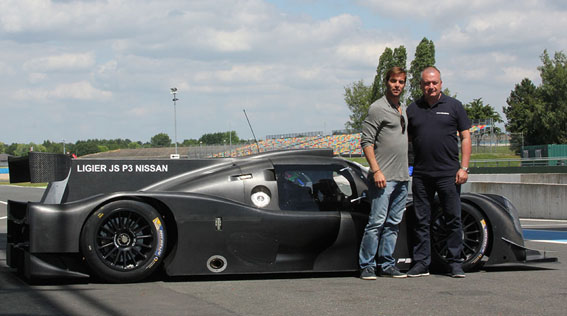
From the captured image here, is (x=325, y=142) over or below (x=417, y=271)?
→ over

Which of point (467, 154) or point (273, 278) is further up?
point (467, 154)

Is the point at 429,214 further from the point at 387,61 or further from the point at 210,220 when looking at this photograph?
the point at 387,61

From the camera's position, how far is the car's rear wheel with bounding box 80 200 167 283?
5.50m

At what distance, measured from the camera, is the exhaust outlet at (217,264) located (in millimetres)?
5789

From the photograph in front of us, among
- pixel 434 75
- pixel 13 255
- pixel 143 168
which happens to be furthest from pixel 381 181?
pixel 13 255

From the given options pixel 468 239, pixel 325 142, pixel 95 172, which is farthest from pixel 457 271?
pixel 325 142

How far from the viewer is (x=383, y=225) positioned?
6074mm

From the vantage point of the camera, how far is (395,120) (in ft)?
19.8

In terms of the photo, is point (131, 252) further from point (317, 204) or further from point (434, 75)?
point (434, 75)

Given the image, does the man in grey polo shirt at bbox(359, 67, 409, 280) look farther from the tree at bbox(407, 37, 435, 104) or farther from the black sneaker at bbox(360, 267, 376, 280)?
the tree at bbox(407, 37, 435, 104)

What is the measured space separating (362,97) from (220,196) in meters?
82.4

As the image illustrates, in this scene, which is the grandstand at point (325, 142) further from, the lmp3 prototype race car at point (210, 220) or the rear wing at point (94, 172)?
the rear wing at point (94, 172)

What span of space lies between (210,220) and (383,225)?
145 cm

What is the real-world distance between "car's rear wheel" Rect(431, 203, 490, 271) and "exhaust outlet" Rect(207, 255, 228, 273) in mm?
1854
